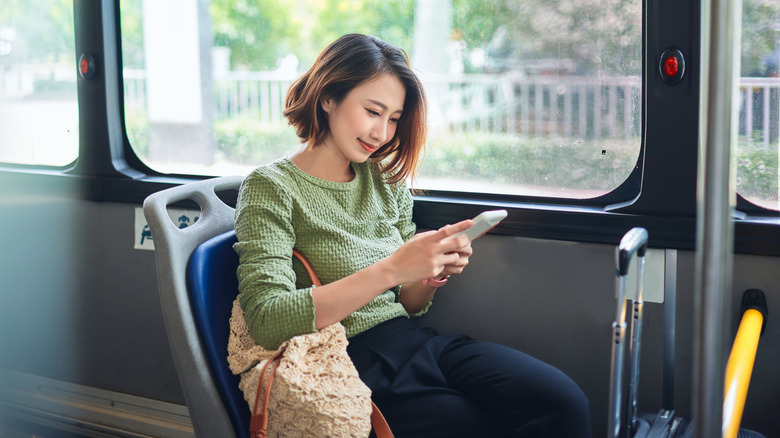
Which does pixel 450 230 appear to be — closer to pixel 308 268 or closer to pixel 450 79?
pixel 308 268

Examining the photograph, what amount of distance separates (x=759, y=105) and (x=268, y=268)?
50.8 inches

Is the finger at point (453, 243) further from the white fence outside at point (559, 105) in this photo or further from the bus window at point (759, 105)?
the bus window at point (759, 105)

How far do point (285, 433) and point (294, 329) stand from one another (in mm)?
209

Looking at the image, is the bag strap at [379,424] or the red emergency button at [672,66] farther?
the red emergency button at [672,66]

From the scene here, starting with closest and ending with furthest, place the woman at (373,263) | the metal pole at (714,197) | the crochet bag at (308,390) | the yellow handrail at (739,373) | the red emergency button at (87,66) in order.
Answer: the metal pole at (714,197), the yellow handrail at (739,373), the crochet bag at (308,390), the woman at (373,263), the red emergency button at (87,66)

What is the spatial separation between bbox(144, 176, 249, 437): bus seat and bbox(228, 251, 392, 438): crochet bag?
6cm

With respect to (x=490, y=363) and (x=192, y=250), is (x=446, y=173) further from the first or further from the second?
(x=192, y=250)

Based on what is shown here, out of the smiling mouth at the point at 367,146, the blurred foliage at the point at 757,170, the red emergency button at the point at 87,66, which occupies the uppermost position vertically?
the red emergency button at the point at 87,66

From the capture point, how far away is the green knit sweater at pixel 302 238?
1.48 meters

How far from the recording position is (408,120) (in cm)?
186

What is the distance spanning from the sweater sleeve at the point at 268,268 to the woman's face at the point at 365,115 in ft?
0.74

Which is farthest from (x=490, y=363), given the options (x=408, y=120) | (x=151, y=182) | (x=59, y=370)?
(x=59, y=370)

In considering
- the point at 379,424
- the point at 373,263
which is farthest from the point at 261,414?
the point at 373,263

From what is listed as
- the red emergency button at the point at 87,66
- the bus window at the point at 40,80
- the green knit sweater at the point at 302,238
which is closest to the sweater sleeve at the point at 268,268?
the green knit sweater at the point at 302,238
